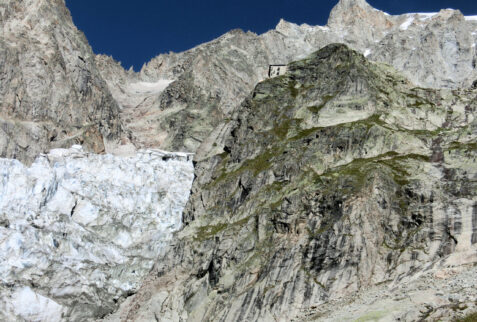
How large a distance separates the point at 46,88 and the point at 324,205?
85926 millimetres

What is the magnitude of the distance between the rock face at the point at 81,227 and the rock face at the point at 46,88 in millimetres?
8294

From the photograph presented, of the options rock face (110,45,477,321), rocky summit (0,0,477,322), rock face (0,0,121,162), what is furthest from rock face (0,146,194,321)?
rock face (0,0,121,162)

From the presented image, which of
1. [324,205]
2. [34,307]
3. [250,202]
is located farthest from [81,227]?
[324,205]

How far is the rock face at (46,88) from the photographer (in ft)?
446

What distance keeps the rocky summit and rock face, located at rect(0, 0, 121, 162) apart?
48 cm

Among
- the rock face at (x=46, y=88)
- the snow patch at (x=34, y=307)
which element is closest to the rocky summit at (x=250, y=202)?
the snow patch at (x=34, y=307)

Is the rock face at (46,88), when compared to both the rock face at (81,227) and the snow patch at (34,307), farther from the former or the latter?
the snow patch at (34,307)

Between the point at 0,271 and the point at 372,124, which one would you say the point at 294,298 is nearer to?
the point at 372,124

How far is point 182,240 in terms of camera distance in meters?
107

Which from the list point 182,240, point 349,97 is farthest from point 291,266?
point 349,97

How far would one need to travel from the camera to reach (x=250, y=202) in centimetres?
10425

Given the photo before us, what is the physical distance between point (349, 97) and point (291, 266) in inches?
1954

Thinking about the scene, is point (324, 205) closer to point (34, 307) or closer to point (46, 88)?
point (34, 307)

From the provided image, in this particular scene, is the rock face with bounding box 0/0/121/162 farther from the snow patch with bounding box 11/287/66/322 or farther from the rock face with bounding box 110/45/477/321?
the snow patch with bounding box 11/287/66/322
